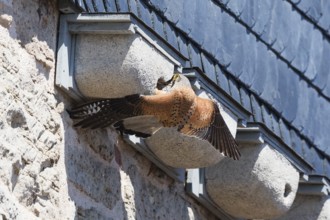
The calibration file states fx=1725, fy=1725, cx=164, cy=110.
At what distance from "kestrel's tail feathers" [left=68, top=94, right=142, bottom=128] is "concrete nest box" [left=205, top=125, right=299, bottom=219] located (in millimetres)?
1184

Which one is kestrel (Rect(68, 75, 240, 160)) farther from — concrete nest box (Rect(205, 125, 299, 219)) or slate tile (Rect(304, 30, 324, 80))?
slate tile (Rect(304, 30, 324, 80))

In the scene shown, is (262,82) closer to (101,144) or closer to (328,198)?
(328,198)

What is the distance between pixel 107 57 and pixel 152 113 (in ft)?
0.93

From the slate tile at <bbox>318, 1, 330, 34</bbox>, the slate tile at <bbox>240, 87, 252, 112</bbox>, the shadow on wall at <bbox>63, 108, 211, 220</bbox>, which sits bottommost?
the shadow on wall at <bbox>63, 108, 211, 220</bbox>

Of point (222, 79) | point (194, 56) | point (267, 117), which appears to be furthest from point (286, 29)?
point (194, 56)

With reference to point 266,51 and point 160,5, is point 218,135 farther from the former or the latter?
point 266,51

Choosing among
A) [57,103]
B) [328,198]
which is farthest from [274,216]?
[57,103]

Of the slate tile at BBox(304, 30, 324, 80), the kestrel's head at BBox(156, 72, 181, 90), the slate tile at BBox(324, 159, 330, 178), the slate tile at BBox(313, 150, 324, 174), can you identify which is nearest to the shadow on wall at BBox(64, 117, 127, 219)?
the kestrel's head at BBox(156, 72, 181, 90)

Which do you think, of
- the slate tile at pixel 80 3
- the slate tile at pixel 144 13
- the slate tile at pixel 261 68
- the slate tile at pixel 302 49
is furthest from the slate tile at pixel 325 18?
the slate tile at pixel 80 3

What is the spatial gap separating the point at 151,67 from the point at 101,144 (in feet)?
1.49

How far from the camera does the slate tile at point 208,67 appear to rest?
8016mm

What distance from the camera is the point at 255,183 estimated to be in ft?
26.1

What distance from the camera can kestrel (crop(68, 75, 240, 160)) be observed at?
6793mm

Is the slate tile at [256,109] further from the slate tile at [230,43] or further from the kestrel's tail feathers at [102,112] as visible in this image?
the kestrel's tail feathers at [102,112]
